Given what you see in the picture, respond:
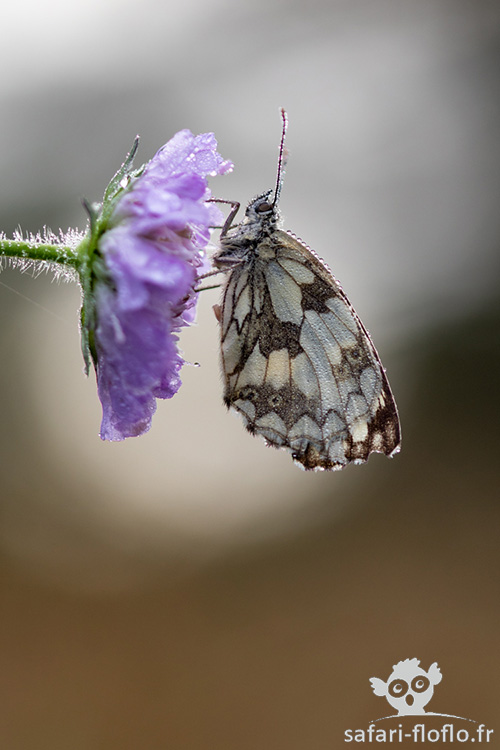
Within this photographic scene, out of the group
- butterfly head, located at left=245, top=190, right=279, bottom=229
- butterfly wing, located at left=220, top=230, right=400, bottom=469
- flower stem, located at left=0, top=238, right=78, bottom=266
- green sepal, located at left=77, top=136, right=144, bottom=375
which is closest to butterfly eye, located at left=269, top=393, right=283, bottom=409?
butterfly wing, located at left=220, top=230, right=400, bottom=469

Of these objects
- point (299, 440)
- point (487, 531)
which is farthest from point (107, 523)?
point (299, 440)

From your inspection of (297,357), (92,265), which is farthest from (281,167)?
(92,265)

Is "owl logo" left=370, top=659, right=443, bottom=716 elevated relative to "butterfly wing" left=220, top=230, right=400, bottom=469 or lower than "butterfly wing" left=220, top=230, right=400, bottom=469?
lower

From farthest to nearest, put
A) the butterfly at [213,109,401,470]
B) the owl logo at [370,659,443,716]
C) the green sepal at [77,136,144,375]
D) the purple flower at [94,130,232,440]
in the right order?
the owl logo at [370,659,443,716] < the butterfly at [213,109,401,470] < the green sepal at [77,136,144,375] < the purple flower at [94,130,232,440]

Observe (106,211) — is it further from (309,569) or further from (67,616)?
(309,569)

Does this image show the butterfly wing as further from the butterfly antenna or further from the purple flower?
the purple flower

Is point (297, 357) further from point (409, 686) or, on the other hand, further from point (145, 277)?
point (409, 686)
